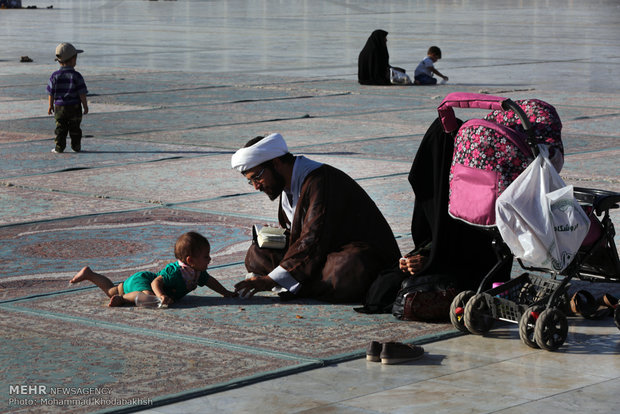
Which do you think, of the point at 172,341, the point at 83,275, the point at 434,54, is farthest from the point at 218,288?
the point at 434,54

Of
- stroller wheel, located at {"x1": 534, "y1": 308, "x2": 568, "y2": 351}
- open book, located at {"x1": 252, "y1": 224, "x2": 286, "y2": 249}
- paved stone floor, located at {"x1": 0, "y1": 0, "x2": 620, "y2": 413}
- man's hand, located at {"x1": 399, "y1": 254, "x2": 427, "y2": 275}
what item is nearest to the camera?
paved stone floor, located at {"x1": 0, "y1": 0, "x2": 620, "y2": 413}

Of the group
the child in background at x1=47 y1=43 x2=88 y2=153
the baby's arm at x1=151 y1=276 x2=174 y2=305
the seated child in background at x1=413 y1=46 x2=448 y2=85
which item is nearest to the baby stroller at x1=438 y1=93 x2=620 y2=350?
the baby's arm at x1=151 y1=276 x2=174 y2=305

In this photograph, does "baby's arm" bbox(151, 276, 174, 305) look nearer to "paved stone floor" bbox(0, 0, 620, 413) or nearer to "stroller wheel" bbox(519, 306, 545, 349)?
"paved stone floor" bbox(0, 0, 620, 413)

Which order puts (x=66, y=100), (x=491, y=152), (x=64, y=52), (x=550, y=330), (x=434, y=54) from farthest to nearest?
(x=434, y=54), (x=66, y=100), (x=64, y=52), (x=491, y=152), (x=550, y=330)

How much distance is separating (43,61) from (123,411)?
81.1 feet

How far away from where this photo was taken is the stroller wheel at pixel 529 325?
6.19 meters

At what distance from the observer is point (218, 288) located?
7227mm

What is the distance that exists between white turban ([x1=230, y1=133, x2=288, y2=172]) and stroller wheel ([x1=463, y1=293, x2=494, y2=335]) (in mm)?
1523

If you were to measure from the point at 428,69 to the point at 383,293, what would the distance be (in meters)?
16.4

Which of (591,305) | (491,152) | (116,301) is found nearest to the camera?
(491,152)

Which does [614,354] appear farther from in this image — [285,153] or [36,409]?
[36,409]

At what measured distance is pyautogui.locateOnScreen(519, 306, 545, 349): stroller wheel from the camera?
20.3ft

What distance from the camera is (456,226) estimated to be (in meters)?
6.93

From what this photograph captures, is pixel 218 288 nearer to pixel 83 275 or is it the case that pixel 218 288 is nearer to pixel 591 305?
pixel 83 275
